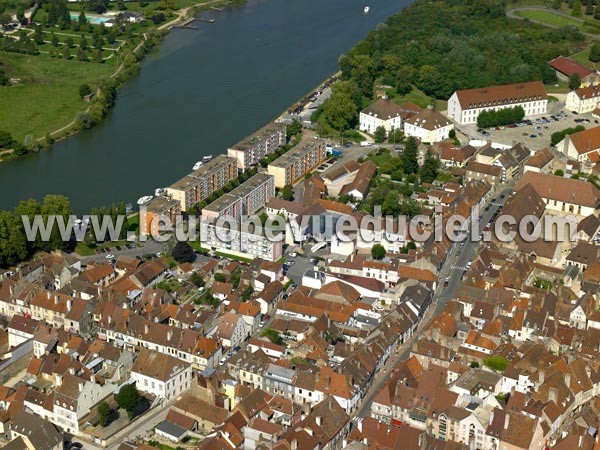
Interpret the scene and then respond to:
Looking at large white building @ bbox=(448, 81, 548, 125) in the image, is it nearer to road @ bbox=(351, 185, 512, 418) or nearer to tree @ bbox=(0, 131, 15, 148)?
road @ bbox=(351, 185, 512, 418)

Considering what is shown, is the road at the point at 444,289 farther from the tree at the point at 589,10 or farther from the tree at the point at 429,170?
the tree at the point at 589,10

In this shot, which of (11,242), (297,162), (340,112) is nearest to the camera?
(11,242)

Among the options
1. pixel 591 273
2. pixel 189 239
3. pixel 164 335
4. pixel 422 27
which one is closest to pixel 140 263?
pixel 189 239

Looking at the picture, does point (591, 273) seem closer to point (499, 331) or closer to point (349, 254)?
point (499, 331)

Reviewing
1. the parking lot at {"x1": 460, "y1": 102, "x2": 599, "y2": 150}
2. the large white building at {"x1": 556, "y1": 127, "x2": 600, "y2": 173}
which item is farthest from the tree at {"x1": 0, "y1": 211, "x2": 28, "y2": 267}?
the large white building at {"x1": 556, "y1": 127, "x2": 600, "y2": 173}

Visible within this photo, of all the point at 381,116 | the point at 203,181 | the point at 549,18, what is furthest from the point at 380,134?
the point at 549,18

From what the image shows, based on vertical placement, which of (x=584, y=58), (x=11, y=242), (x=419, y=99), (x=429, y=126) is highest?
(x=11, y=242)

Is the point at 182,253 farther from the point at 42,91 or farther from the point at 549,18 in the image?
the point at 549,18
